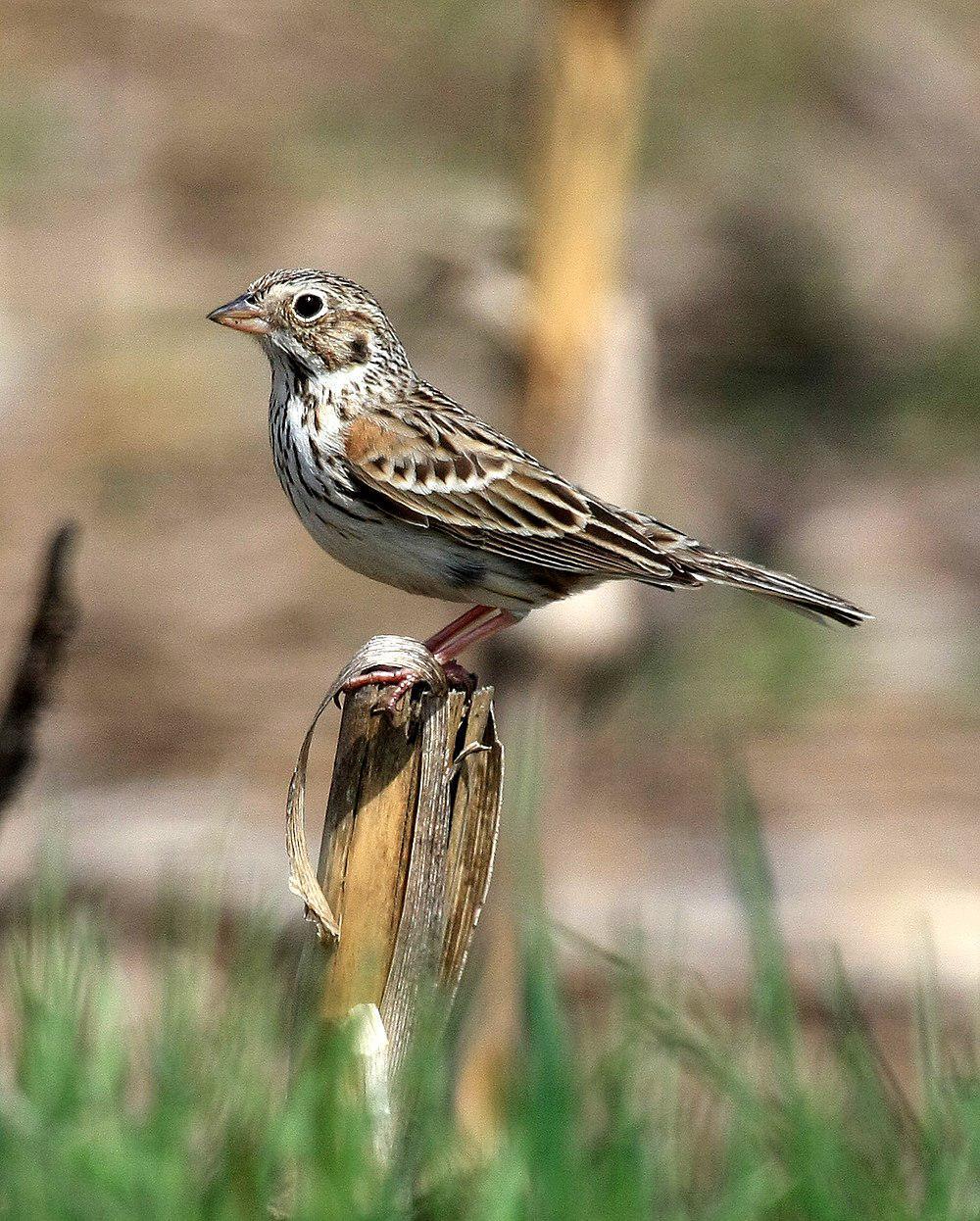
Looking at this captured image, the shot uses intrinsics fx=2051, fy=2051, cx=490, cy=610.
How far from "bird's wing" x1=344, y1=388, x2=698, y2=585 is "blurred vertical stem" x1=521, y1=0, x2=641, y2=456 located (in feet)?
6.95

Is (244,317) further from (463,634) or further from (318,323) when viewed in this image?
(463,634)

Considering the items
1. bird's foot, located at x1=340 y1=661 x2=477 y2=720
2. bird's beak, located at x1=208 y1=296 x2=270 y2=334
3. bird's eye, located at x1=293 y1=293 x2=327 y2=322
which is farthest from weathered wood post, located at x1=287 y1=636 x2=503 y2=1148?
bird's eye, located at x1=293 y1=293 x2=327 y2=322

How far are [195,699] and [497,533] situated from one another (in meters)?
6.98

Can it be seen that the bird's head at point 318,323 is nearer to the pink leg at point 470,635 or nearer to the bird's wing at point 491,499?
the bird's wing at point 491,499

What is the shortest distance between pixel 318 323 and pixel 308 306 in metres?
0.05

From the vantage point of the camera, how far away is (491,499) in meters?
4.82

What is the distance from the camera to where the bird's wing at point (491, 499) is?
15.1ft

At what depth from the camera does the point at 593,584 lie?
4.80m

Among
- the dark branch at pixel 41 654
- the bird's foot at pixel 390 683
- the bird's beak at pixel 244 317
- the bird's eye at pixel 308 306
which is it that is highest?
the bird's eye at pixel 308 306

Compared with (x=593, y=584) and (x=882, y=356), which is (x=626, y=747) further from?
(x=593, y=584)

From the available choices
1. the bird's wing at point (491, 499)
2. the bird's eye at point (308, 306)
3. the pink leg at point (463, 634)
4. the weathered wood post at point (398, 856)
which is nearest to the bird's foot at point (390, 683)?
the weathered wood post at point (398, 856)

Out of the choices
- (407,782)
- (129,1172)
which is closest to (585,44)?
(407,782)

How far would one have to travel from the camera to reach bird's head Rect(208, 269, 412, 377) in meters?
4.73

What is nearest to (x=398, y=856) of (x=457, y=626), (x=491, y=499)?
(x=457, y=626)
